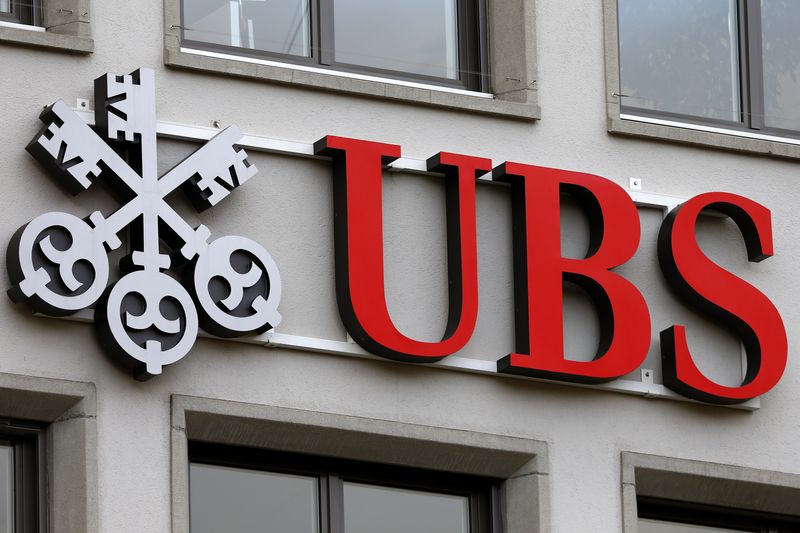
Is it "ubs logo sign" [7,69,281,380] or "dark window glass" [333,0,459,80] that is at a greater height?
"dark window glass" [333,0,459,80]

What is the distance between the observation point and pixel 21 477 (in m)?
16.1

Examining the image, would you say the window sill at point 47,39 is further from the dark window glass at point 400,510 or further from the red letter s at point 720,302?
the red letter s at point 720,302

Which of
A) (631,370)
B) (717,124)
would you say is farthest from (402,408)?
(717,124)

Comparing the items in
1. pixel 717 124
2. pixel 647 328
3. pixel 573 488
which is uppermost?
pixel 717 124

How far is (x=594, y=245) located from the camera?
58.3ft

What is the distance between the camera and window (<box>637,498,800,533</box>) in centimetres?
1791

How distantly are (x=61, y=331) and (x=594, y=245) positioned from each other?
3864 millimetres

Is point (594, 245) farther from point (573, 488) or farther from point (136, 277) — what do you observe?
point (136, 277)

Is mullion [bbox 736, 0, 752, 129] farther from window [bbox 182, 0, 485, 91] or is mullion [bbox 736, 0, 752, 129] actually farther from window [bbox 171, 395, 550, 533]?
window [bbox 171, 395, 550, 533]

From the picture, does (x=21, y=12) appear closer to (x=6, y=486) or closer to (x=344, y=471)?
(x=6, y=486)

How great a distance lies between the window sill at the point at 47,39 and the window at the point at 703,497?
14.6 feet

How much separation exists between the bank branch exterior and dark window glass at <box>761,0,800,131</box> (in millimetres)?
286

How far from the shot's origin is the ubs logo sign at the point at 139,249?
15.9m

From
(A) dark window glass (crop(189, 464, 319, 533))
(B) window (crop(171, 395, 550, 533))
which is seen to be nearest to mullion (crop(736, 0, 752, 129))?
(B) window (crop(171, 395, 550, 533))
